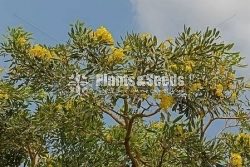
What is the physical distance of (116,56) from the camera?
17.8 feet

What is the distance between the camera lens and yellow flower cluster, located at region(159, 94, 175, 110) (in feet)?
17.6

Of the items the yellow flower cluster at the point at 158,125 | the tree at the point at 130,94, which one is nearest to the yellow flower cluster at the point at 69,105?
the tree at the point at 130,94

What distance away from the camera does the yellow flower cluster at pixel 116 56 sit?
541 centimetres

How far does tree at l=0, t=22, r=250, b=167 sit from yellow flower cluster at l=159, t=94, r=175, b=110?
0.4 inches

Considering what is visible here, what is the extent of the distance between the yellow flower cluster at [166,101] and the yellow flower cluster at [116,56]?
0.60m

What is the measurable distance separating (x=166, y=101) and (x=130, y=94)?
0.43m

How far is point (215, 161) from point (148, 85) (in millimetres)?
1533

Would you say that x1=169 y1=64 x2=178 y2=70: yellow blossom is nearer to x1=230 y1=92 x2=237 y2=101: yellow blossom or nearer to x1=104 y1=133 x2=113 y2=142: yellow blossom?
x1=230 y1=92 x2=237 y2=101: yellow blossom

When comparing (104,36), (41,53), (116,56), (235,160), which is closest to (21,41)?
(41,53)

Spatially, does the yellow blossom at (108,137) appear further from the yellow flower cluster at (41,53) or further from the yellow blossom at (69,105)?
the yellow flower cluster at (41,53)

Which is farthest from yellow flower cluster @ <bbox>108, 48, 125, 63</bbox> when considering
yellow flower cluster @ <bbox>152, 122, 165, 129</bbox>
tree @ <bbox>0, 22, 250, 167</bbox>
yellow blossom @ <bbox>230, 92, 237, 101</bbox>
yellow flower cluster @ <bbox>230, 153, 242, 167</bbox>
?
yellow flower cluster @ <bbox>152, 122, 165, 129</bbox>

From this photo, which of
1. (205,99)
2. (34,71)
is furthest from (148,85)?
(34,71)

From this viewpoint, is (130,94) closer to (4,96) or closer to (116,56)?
(116,56)

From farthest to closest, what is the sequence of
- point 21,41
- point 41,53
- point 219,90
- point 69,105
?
point 69,105
point 21,41
point 41,53
point 219,90
